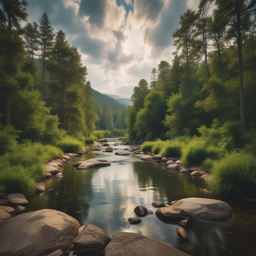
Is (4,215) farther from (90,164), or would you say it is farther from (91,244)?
(90,164)

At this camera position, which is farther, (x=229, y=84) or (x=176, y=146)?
(x=176, y=146)

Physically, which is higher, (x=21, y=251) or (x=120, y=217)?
(x=21, y=251)

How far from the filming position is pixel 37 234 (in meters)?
2.69

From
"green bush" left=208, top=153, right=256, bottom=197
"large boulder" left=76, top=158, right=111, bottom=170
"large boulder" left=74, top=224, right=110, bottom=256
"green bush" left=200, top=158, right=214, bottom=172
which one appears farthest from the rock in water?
"large boulder" left=76, top=158, right=111, bottom=170

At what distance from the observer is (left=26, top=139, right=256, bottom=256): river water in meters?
2.89

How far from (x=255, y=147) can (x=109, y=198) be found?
7151 mm

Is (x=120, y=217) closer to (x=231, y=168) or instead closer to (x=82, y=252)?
(x=82, y=252)

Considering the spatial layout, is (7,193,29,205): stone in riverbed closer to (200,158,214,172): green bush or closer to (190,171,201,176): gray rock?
(190,171,201,176): gray rock

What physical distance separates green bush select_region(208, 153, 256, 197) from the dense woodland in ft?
19.2

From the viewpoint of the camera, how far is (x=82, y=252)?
2561 mm

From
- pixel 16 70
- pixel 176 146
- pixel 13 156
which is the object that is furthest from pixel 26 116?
pixel 176 146

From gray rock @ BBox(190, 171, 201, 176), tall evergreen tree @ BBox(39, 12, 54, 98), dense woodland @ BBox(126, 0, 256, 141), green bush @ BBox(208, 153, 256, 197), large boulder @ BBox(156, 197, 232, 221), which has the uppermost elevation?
tall evergreen tree @ BBox(39, 12, 54, 98)

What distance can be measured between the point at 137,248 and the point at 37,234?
6.02 ft

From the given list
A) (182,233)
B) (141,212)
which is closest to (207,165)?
(141,212)
